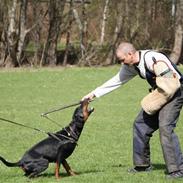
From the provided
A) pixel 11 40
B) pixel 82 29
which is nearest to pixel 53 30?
pixel 82 29

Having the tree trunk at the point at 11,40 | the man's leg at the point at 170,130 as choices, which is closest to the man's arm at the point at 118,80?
the man's leg at the point at 170,130

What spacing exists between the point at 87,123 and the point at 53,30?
20.3 meters

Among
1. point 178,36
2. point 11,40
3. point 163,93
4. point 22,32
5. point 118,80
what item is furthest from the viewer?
point 178,36

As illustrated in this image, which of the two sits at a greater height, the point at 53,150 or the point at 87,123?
the point at 53,150

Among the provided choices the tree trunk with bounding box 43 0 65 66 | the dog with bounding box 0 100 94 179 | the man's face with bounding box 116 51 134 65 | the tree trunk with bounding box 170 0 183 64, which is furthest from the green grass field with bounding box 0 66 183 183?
the tree trunk with bounding box 170 0 183 64

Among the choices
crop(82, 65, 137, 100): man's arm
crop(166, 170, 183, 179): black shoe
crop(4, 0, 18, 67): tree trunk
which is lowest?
crop(4, 0, 18, 67): tree trunk

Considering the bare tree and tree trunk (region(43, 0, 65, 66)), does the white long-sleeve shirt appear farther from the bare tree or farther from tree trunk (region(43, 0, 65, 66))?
the bare tree

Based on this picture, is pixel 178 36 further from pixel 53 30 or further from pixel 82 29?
pixel 53 30

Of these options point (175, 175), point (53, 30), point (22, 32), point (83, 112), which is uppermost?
point (83, 112)

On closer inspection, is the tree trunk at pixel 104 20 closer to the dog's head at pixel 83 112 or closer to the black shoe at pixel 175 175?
the dog's head at pixel 83 112

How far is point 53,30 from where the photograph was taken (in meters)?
34.4

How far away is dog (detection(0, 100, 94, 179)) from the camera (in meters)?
7.53

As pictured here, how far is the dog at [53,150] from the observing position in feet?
24.7

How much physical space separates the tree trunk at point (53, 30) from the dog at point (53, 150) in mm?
26369
